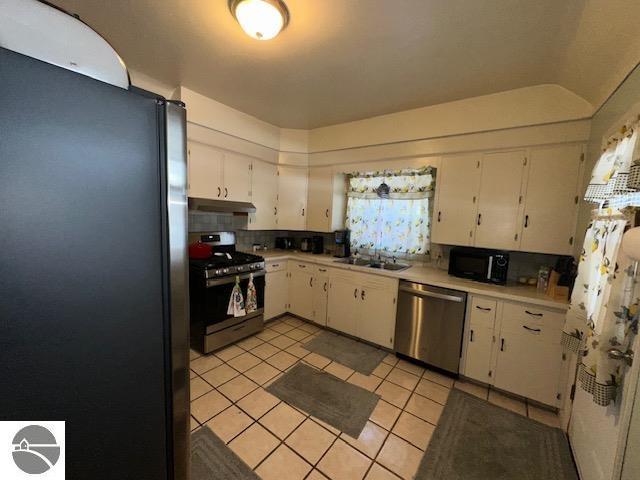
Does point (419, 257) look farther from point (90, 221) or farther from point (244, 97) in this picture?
point (90, 221)

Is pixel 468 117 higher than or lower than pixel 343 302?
higher

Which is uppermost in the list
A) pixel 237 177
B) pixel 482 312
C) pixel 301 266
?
pixel 237 177

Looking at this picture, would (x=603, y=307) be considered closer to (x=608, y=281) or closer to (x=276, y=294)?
(x=608, y=281)

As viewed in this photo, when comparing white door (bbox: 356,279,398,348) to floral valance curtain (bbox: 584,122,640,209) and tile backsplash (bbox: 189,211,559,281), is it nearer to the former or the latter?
tile backsplash (bbox: 189,211,559,281)

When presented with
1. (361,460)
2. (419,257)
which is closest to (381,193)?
(419,257)

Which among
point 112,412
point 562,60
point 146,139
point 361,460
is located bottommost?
point 361,460

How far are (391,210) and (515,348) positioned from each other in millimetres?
1883

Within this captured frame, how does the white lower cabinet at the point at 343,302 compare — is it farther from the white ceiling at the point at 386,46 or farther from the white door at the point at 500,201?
the white ceiling at the point at 386,46

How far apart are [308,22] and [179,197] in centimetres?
148

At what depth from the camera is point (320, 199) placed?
3.50 m

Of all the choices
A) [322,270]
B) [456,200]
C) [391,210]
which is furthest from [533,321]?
[322,270]

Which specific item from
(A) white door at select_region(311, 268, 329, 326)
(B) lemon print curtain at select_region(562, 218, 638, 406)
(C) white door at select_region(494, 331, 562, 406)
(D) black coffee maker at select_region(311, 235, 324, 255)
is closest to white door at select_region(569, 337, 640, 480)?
(B) lemon print curtain at select_region(562, 218, 638, 406)

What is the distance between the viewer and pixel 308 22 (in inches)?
59.5
